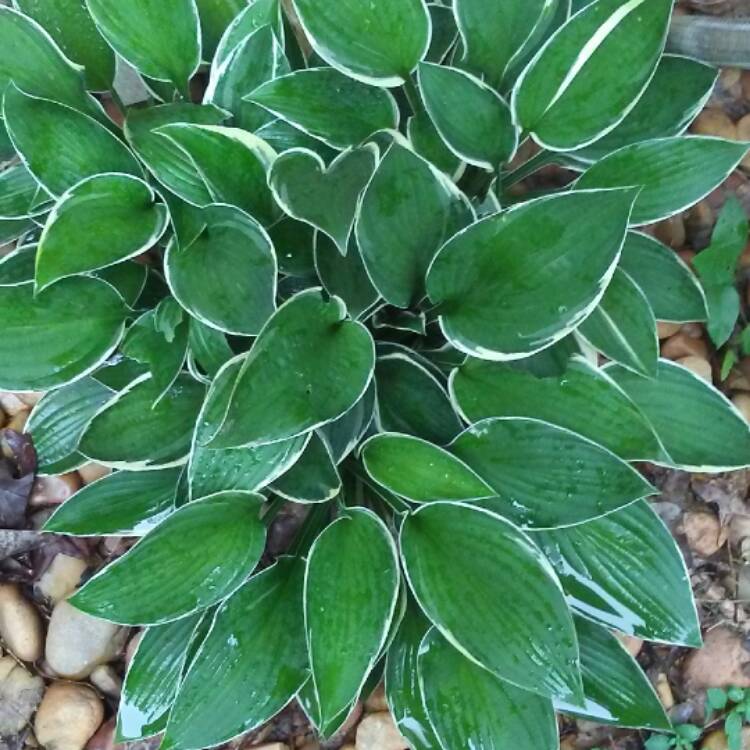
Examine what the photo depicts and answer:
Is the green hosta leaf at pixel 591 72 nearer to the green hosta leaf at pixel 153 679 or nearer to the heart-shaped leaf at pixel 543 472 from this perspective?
the heart-shaped leaf at pixel 543 472

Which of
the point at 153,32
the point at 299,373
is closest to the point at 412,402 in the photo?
the point at 299,373

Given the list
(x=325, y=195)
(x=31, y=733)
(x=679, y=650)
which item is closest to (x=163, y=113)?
(x=325, y=195)

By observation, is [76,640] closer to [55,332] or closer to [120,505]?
[120,505]

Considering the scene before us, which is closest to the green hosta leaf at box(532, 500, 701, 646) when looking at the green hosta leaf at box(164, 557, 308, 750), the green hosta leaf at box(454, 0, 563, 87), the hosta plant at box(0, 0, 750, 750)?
the hosta plant at box(0, 0, 750, 750)

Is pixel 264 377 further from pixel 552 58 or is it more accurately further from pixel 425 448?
Answer: pixel 552 58

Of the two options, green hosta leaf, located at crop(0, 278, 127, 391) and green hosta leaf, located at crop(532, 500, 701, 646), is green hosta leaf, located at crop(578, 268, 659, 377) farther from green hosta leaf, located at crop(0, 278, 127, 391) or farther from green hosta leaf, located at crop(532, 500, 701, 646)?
green hosta leaf, located at crop(0, 278, 127, 391)

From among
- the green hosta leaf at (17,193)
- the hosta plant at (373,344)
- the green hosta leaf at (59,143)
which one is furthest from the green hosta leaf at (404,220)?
the green hosta leaf at (17,193)
